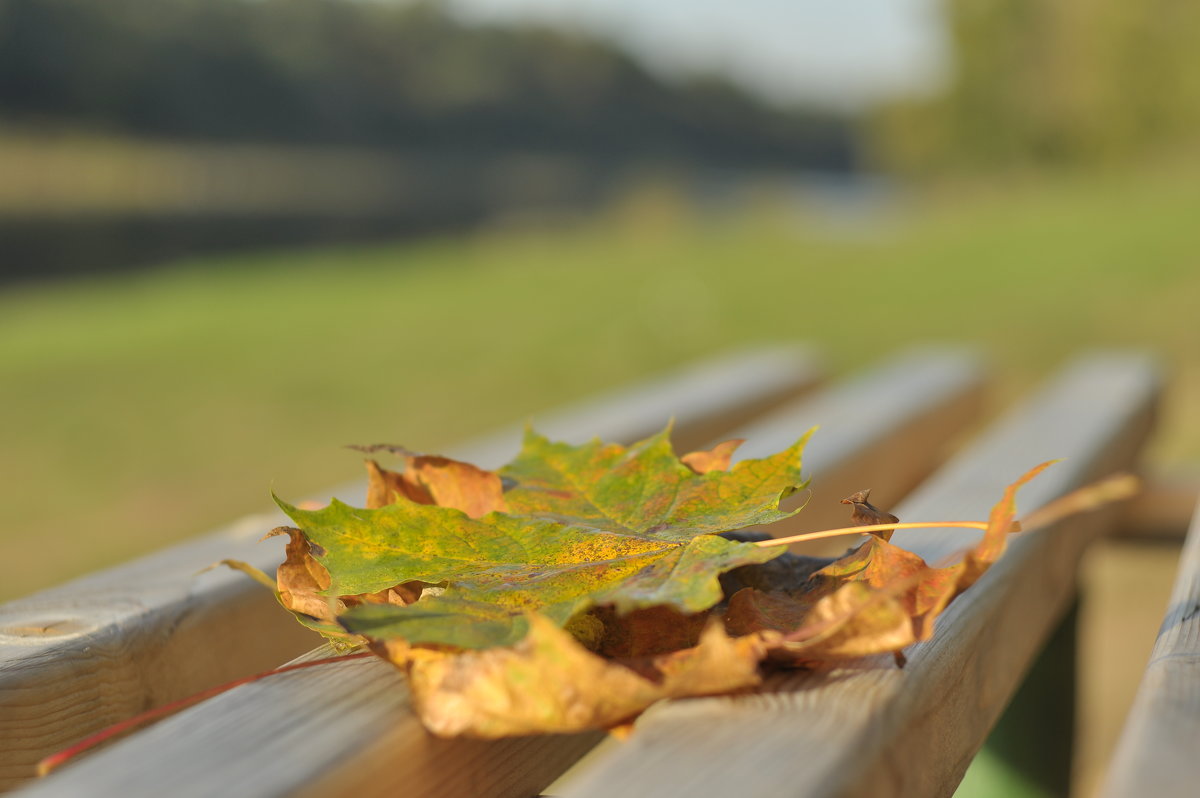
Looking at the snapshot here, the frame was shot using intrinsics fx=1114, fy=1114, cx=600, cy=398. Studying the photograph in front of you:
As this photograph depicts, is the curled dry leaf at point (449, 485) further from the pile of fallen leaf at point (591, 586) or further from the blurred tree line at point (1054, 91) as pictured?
the blurred tree line at point (1054, 91)

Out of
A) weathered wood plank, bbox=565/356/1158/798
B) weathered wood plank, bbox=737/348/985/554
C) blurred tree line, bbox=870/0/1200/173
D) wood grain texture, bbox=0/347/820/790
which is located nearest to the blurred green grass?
weathered wood plank, bbox=737/348/985/554

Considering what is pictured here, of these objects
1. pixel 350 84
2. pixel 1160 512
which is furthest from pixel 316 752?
pixel 350 84

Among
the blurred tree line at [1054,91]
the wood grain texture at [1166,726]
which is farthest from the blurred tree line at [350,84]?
the wood grain texture at [1166,726]

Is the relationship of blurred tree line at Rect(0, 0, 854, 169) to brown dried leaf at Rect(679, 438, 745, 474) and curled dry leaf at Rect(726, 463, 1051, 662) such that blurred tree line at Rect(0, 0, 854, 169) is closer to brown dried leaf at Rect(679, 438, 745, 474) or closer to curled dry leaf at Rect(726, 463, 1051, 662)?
brown dried leaf at Rect(679, 438, 745, 474)

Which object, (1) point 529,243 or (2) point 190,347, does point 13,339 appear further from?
(1) point 529,243

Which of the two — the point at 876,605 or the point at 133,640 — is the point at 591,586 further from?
the point at 133,640

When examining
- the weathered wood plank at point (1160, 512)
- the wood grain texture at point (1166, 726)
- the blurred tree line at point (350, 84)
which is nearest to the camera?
the wood grain texture at point (1166, 726)

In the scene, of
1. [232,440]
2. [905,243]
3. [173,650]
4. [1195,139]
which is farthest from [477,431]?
[1195,139]
